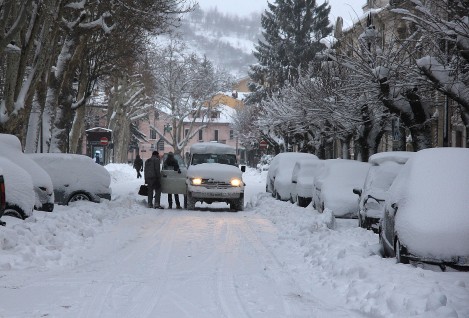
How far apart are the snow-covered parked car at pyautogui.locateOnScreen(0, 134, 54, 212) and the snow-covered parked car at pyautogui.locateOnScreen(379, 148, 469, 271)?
28.3ft

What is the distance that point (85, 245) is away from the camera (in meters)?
13.6

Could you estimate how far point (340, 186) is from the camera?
19.2 meters

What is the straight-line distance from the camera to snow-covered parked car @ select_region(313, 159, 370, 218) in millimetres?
18547

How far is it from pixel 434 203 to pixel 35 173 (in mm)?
10082

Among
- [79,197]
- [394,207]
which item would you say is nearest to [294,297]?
[394,207]

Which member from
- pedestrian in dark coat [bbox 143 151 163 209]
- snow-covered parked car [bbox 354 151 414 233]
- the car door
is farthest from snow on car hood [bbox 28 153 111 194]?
snow-covered parked car [bbox 354 151 414 233]

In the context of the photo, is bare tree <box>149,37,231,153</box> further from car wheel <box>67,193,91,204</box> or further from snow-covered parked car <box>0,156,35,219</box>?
snow-covered parked car <box>0,156,35,219</box>

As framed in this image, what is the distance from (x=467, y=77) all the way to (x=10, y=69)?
1343 cm

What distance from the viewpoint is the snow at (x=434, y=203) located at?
904cm

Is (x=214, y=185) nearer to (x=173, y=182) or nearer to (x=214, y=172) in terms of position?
(x=214, y=172)

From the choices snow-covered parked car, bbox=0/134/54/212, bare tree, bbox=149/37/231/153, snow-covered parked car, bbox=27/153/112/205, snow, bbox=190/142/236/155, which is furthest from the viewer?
bare tree, bbox=149/37/231/153

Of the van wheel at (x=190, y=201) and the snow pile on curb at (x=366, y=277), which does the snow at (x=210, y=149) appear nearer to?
the van wheel at (x=190, y=201)

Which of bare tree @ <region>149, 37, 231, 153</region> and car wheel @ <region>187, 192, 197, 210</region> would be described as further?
bare tree @ <region>149, 37, 231, 153</region>

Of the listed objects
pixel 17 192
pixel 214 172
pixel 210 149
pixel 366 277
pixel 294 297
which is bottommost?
pixel 294 297
